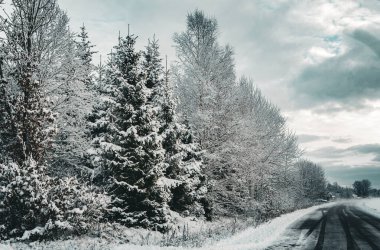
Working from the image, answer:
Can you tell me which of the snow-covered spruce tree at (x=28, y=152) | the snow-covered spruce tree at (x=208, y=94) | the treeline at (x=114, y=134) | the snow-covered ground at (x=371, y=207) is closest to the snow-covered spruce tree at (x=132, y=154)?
the treeline at (x=114, y=134)

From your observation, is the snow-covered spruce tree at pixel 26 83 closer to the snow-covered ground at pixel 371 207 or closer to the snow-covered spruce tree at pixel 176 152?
the snow-covered spruce tree at pixel 176 152

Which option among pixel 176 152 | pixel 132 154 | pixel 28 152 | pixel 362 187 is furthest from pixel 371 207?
pixel 362 187

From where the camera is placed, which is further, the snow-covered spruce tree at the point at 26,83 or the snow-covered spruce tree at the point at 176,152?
the snow-covered spruce tree at the point at 176,152

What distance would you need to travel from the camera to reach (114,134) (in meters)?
17.0

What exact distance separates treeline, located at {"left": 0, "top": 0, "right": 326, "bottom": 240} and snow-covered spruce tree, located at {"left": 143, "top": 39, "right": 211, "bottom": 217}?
58 mm

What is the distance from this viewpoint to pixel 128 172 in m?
16.4

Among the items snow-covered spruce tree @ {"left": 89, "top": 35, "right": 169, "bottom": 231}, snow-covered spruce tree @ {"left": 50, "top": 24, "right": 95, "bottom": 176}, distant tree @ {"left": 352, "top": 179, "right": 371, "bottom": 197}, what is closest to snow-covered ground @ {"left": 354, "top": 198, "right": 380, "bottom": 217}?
snow-covered spruce tree @ {"left": 89, "top": 35, "right": 169, "bottom": 231}

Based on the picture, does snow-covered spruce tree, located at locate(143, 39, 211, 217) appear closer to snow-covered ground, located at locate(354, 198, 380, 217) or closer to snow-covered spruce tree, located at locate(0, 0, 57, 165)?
snow-covered spruce tree, located at locate(0, 0, 57, 165)

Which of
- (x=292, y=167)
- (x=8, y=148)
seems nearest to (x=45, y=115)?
(x=8, y=148)

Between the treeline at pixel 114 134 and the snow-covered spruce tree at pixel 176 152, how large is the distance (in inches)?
2.3

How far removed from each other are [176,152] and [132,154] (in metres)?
3.89

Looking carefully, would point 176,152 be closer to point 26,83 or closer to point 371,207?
point 26,83

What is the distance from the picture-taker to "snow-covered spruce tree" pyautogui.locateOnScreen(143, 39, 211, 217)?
64.1ft

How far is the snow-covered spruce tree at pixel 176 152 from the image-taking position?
19.5 meters
